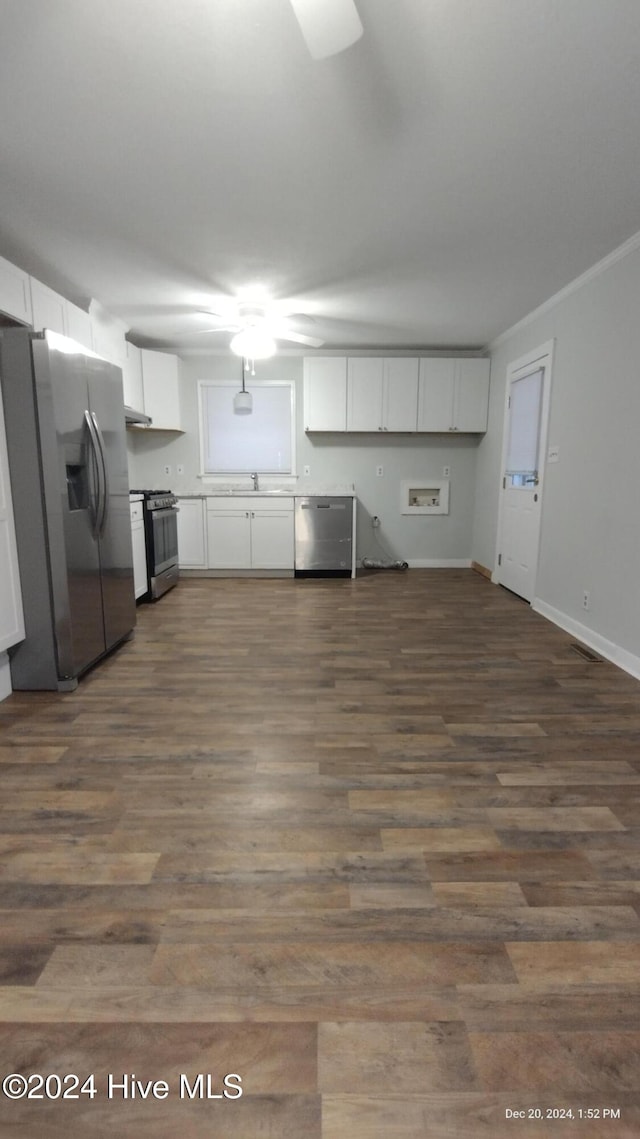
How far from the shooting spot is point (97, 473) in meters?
2.87

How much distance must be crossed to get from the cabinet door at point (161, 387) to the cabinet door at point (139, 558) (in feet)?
5.34

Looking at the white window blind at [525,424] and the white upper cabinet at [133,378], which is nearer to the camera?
the white window blind at [525,424]

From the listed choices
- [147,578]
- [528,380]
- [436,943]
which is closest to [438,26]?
[436,943]

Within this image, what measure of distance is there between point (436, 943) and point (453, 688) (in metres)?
1.56

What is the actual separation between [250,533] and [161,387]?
5.99 ft

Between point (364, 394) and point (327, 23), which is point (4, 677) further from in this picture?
point (364, 394)

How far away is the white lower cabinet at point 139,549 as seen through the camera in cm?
420

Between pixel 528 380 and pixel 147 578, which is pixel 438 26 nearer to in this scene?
pixel 528 380

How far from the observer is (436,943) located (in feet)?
4.05

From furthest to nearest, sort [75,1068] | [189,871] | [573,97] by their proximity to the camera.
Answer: [573,97] < [189,871] < [75,1068]

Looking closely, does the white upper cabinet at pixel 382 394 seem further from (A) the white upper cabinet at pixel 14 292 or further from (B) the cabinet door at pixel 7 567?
(B) the cabinet door at pixel 7 567

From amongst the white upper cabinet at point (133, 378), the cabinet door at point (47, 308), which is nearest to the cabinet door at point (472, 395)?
the white upper cabinet at point (133, 378)

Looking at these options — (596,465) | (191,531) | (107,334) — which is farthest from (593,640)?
(107,334)

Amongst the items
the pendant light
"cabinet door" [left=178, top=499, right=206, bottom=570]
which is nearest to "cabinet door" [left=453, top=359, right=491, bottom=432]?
the pendant light
